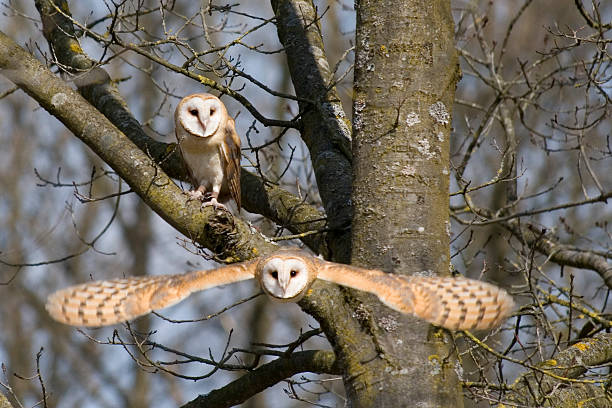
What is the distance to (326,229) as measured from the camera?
12.9ft

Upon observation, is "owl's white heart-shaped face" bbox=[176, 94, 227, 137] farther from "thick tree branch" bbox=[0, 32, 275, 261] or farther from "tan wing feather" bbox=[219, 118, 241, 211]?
"thick tree branch" bbox=[0, 32, 275, 261]

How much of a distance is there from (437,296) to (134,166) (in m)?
1.50

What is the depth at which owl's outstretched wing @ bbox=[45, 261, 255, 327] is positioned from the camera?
3.54 meters

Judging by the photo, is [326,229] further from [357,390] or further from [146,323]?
[146,323]

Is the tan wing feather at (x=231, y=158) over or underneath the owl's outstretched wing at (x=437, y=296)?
over

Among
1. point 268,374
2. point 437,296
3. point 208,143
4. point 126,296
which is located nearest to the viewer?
point 437,296

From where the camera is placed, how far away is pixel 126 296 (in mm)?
3660

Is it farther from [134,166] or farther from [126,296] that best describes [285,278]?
[134,166]

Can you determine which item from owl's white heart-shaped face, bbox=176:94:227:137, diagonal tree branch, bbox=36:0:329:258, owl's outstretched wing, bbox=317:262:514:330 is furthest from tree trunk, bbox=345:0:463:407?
owl's white heart-shaped face, bbox=176:94:227:137

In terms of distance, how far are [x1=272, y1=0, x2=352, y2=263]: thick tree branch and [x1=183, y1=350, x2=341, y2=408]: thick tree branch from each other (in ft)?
1.63

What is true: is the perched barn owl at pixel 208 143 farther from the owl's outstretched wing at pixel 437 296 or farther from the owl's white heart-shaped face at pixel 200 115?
the owl's outstretched wing at pixel 437 296

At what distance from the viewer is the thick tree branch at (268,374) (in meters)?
3.80

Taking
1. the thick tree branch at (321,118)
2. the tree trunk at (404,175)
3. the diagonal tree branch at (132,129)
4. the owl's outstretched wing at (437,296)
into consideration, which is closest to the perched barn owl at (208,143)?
the diagonal tree branch at (132,129)

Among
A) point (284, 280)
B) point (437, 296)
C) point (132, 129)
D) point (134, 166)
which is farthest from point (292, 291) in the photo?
Answer: point (132, 129)
